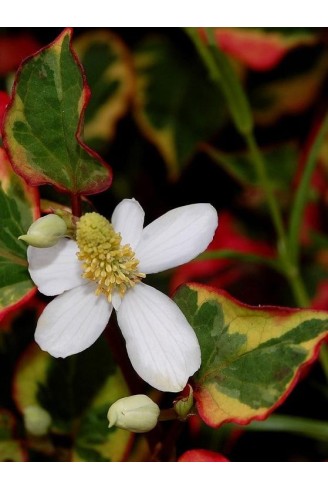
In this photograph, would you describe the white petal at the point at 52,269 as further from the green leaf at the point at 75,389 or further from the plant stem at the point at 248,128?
the plant stem at the point at 248,128

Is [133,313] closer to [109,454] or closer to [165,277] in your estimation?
[109,454]

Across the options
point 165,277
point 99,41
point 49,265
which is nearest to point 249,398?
point 49,265

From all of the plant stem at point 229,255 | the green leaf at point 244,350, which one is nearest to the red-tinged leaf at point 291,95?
the plant stem at point 229,255

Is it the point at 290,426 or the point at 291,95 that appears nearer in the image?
the point at 290,426

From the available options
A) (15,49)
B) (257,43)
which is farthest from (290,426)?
(15,49)

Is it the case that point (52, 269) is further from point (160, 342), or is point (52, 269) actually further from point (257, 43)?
point (257, 43)

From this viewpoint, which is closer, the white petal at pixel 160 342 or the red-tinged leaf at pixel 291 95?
the white petal at pixel 160 342
